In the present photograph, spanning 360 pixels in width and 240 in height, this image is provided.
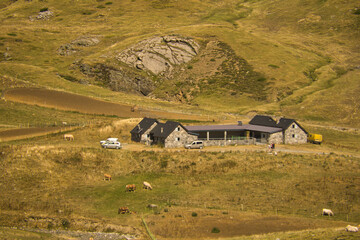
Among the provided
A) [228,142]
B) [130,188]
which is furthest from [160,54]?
[130,188]

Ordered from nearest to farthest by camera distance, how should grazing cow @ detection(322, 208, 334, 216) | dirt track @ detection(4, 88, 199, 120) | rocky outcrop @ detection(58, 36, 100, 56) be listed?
grazing cow @ detection(322, 208, 334, 216) → dirt track @ detection(4, 88, 199, 120) → rocky outcrop @ detection(58, 36, 100, 56)

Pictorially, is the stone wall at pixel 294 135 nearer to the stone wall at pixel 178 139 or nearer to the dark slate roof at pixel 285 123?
the dark slate roof at pixel 285 123

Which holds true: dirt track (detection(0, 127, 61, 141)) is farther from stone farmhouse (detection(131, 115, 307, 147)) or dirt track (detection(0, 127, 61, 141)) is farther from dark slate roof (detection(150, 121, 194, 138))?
dark slate roof (detection(150, 121, 194, 138))

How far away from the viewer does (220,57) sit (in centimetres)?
14350

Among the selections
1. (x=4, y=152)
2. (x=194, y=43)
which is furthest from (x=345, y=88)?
(x=4, y=152)

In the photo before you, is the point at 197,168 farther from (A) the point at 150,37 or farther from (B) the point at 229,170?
(A) the point at 150,37

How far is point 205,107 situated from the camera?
112500 mm

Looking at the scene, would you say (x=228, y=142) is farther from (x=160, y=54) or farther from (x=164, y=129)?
(x=160, y=54)

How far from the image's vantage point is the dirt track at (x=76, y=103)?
88812 millimetres

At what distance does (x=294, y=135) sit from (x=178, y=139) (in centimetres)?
2160

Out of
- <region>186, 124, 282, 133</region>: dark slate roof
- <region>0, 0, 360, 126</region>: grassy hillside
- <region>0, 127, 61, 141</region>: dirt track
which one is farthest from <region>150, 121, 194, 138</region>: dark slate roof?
<region>0, 0, 360, 126</region>: grassy hillside

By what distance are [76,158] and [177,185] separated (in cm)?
1360

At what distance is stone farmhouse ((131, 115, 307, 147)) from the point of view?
2589 inches

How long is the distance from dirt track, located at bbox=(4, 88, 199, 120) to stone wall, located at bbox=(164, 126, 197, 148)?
21.4 metres
